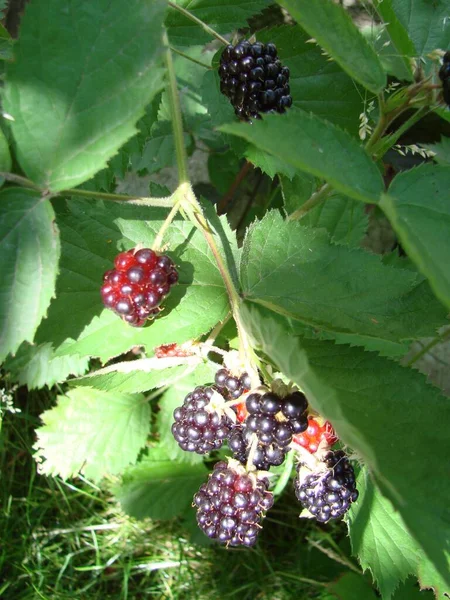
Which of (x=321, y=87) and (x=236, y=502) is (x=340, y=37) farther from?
(x=236, y=502)

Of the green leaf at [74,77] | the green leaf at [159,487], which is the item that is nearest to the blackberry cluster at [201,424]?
the green leaf at [74,77]

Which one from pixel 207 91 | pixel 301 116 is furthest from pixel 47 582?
pixel 301 116

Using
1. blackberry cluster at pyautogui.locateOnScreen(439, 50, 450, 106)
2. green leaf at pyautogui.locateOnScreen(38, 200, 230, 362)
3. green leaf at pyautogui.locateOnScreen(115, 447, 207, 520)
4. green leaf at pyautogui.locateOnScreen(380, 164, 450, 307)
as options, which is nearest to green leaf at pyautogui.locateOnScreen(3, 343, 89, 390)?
green leaf at pyautogui.locateOnScreen(115, 447, 207, 520)

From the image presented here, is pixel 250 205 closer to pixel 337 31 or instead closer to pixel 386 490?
pixel 337 31

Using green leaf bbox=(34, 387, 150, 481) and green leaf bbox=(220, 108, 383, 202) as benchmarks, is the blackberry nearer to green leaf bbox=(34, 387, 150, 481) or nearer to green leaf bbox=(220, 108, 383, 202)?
green leaf bbox=(220, 108, 383, 202)

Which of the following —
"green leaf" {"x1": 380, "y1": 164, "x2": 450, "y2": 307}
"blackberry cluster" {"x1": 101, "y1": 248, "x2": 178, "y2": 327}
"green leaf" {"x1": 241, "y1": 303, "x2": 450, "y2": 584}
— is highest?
"green leaf" {"x1": 380, "y1": 164, "x2": 450, "y2": 307}

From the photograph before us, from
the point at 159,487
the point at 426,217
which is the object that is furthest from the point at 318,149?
the point at 159,487

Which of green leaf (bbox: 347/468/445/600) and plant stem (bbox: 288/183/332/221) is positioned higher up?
plant stem (bbox: 288/183/332/221)
